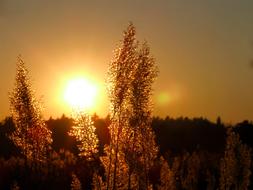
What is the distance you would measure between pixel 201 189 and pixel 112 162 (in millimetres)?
58896

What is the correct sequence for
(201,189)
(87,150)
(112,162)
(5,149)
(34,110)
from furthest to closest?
(5,149) → (201,189) → (34,110) → (112,162) → (87,150)

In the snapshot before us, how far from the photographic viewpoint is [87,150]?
47.8m

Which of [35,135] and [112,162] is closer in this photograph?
[112,162]

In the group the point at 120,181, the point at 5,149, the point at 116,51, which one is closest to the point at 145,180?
the point at 120,181

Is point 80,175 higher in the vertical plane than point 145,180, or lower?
higher

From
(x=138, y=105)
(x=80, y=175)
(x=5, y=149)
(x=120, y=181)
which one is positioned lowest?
(x=120, y=181)

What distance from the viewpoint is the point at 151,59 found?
165 ft

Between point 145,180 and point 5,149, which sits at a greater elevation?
point 5,149

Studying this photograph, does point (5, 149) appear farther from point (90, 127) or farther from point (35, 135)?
point (90, 127)

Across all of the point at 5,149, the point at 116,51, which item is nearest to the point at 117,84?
the point at 116,51

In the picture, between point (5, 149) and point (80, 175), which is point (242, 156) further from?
point (5, 149)

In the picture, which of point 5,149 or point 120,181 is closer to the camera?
point 120,181

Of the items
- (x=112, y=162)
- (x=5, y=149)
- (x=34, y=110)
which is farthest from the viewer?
(x=5, y=149)

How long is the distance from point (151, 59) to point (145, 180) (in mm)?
8486
